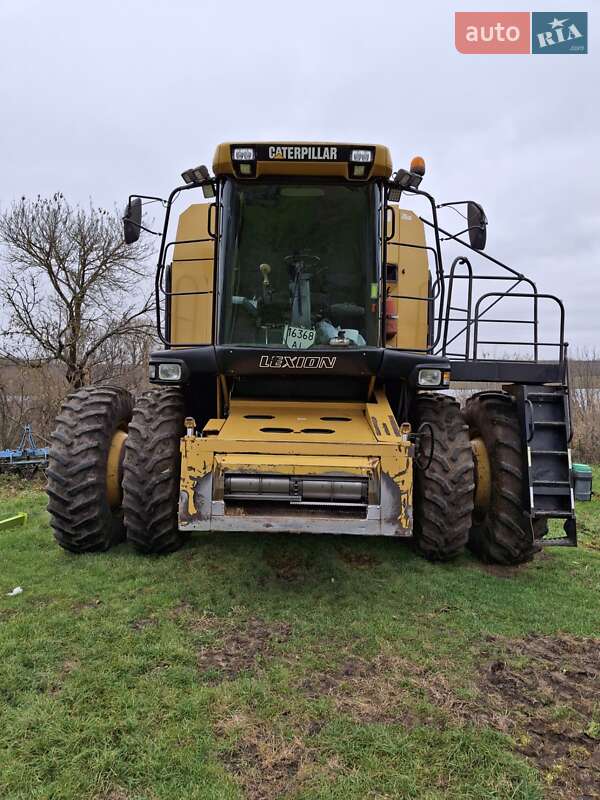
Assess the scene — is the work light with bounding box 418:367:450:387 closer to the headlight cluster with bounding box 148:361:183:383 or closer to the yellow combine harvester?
the yellow combine harvester

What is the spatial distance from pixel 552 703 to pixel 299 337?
114 inches

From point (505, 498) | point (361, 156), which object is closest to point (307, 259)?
point (361, 156)

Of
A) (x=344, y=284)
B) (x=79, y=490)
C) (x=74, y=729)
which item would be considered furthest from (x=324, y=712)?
(x=344, y=284)

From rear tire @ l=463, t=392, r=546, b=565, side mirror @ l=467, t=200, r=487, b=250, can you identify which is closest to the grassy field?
rear tire @ l=463, t=392, r=546, b=565

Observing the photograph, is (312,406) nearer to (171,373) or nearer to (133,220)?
(171,373)

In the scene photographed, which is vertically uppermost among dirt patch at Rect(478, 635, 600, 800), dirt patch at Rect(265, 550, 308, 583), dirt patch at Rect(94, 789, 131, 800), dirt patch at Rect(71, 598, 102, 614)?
dirt patch at Rect(265, 550, 308, 583)

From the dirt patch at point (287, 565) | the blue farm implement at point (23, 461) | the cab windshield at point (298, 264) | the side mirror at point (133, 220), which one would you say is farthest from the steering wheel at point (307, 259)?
the blue farm implement at point (23, 461)

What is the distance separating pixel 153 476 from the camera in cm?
443

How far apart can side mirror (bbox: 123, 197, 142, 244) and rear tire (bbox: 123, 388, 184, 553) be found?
4.52 feet

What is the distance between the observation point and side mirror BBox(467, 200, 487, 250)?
192 inches

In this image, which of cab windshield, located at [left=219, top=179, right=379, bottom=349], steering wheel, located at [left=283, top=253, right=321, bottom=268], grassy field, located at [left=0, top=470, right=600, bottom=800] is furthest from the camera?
steering wheel, located at [left=283, top=253, right=321, bottom=268]

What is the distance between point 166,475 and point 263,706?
1999 millimetres

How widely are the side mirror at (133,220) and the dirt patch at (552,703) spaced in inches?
156

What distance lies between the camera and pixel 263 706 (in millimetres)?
2840
